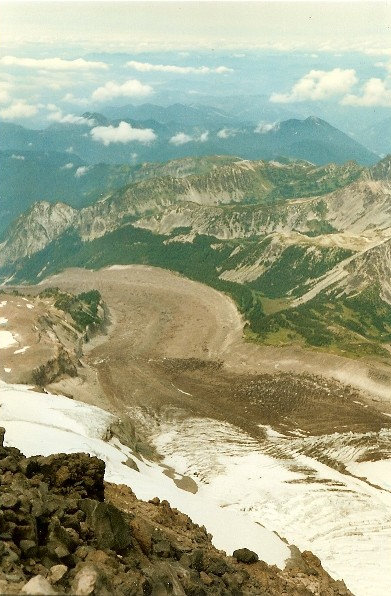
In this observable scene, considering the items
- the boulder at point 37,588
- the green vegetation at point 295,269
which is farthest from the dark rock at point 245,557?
the green vegetation at point 295,269

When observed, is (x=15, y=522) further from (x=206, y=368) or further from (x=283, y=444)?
(x=206, y=368)

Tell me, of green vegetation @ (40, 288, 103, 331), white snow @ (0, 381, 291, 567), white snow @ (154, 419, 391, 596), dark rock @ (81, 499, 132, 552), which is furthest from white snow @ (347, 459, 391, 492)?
green vegetation @ (40, 288, 103, 331)

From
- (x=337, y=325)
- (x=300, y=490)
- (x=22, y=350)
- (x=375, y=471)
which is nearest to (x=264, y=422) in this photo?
(x=375, y=471)

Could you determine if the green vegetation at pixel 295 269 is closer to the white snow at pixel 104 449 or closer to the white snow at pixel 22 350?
the white snow at pixel 22 350

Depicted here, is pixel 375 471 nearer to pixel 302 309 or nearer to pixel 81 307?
pixel 302 309

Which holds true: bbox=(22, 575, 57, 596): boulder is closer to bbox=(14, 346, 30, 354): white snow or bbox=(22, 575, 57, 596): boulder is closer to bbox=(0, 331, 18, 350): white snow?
bbox=(14, 346, 30, 354): white snow

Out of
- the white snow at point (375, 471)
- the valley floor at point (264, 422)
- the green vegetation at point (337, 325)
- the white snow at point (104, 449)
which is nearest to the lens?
the white snow at point (104, 449)
